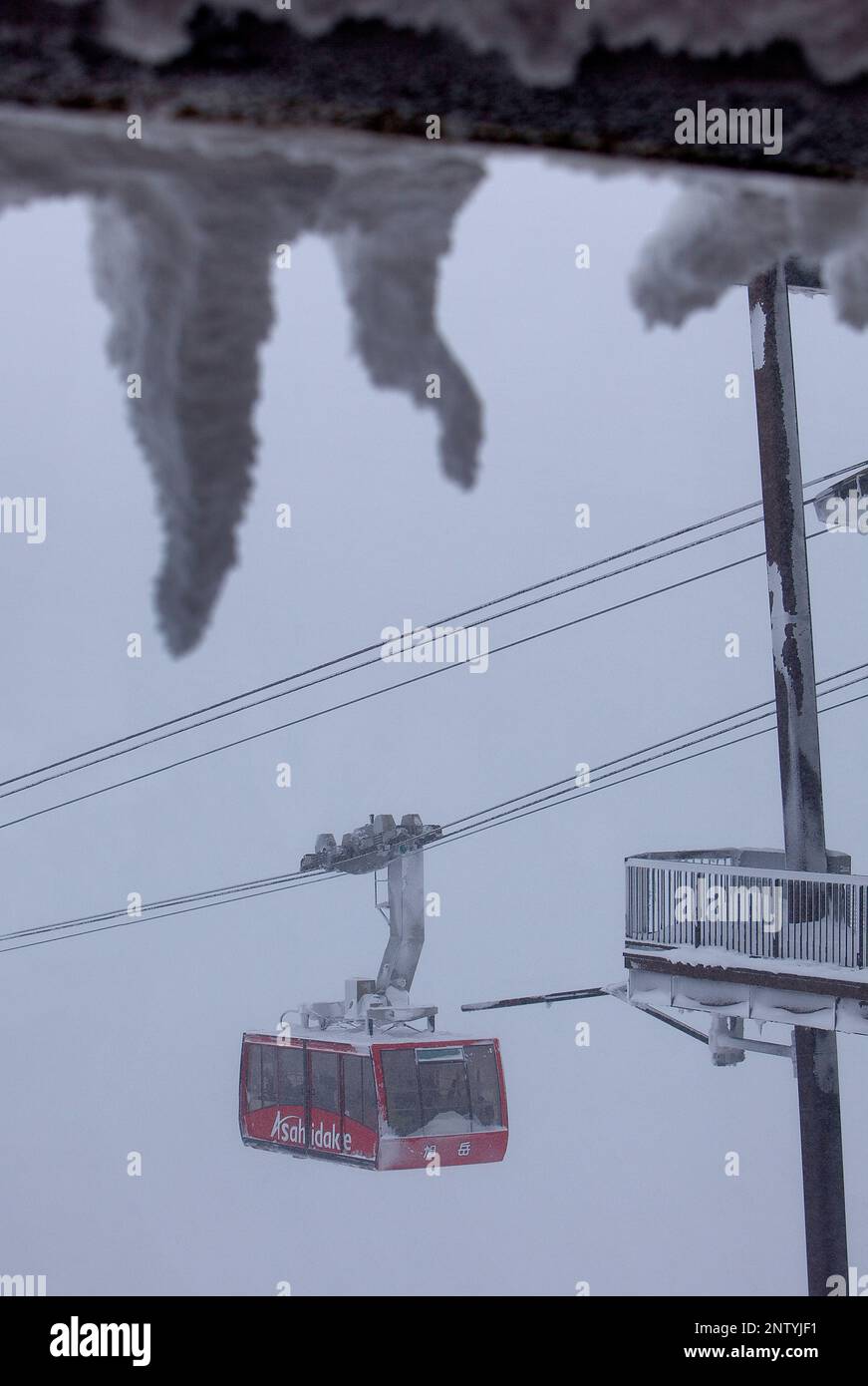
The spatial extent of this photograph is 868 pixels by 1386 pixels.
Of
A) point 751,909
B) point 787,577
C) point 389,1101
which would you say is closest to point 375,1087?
point 389,1101

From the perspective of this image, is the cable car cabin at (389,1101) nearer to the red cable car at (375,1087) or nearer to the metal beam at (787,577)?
the red cable car at (375,1087)

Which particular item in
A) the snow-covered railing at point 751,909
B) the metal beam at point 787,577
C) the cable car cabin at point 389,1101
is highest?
the metal beam at point 787,577

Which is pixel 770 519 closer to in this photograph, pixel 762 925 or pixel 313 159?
pixel 762 925

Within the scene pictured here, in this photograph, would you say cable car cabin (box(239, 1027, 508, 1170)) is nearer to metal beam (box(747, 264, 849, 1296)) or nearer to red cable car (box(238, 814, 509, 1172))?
red cable car (box(238, 814, 509, 1172))

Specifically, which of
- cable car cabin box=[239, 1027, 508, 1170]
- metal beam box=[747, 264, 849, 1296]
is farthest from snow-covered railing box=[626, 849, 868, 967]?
cable car cabin box=[239, 1027, 508, 1170]

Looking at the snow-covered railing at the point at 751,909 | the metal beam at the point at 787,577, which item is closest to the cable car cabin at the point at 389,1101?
the snow-covered railing at the point at 751,909
